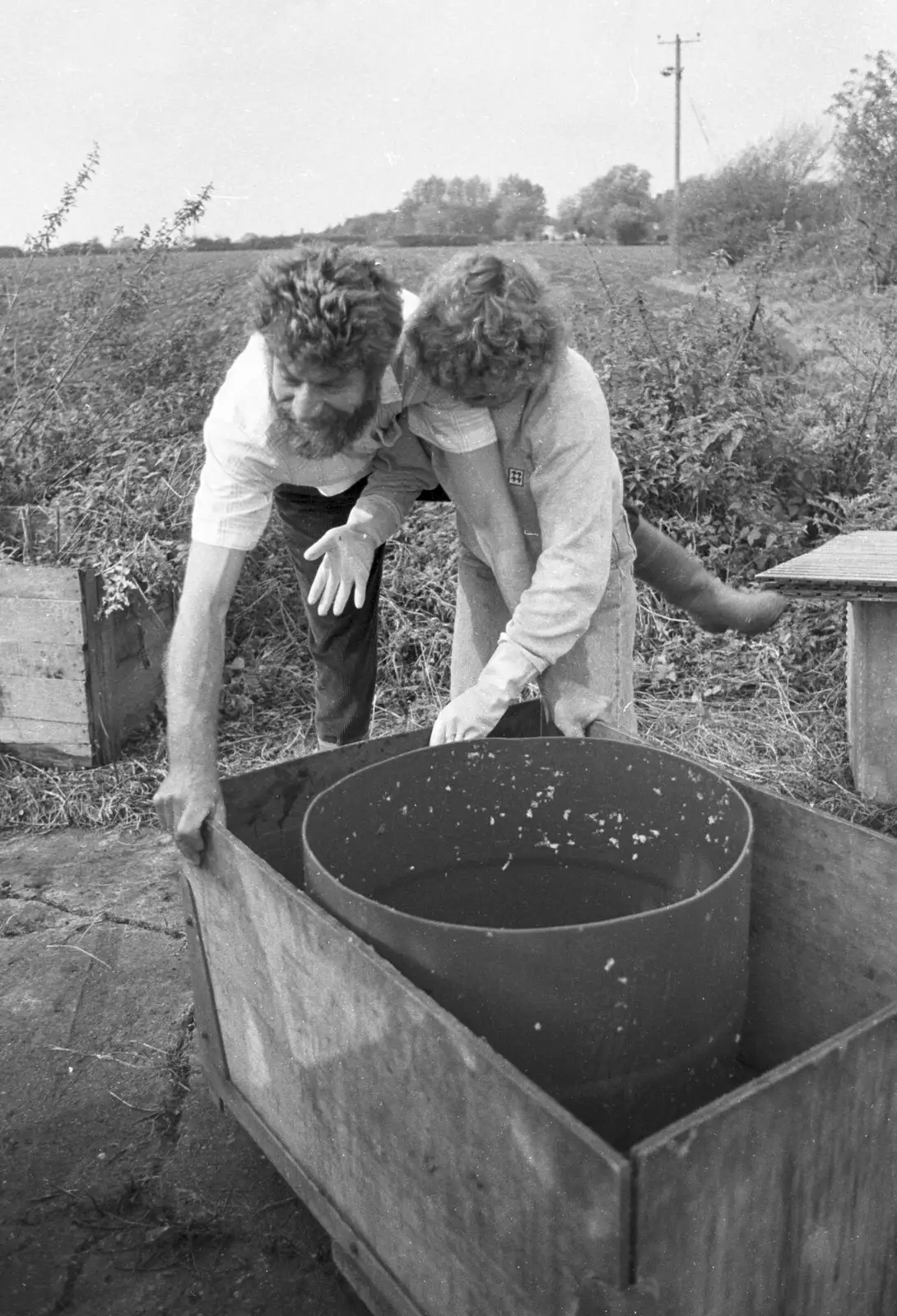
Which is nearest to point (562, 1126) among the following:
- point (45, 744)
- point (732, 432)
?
point (45, 744)

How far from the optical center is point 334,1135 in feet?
5.41

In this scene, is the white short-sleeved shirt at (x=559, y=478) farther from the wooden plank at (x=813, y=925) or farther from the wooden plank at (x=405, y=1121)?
the wooden plank at (x=405, y=1121)

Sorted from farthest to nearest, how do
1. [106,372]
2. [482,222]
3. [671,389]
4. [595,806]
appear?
1. [482,222]
2. [106,372]
3. [671,389]
4. [595,806]

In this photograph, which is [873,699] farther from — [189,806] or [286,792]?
[189,806]

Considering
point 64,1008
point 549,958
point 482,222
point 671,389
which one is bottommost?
point 64,1008

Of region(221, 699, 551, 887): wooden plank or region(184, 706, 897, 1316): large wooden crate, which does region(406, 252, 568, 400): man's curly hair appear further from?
region(184, 706, 897, 1316): large wooden crate

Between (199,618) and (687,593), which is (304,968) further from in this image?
(687,593)

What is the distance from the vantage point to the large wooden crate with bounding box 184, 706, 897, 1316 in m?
1.12

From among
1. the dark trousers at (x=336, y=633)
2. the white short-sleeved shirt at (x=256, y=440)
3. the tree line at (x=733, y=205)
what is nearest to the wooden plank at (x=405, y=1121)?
the white short-sleeved shirt at (x=256, y=440)

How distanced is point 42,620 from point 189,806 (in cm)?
211

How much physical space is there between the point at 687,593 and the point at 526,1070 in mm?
2156

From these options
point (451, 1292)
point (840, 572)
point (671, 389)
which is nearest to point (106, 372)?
point (671, 389)

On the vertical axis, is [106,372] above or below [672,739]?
above

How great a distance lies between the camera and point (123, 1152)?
7.16 feet
